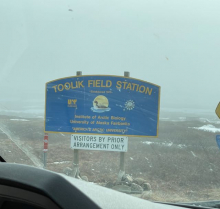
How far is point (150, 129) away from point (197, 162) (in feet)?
3.31

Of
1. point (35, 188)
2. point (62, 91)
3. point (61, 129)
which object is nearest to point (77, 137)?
point (61, 129)

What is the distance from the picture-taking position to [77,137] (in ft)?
17.3

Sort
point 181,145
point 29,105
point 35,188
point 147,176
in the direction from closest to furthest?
point 35,188
point 147,176
point 181,145
point 29,105

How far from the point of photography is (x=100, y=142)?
5250 millimetres

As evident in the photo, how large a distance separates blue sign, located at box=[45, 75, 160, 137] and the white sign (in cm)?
8

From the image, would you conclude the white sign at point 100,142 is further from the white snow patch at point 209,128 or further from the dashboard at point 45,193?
the dashboard at point 45,193

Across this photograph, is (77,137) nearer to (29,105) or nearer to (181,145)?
(29,105)

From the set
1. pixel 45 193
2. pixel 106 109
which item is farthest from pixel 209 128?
pixel 45 193

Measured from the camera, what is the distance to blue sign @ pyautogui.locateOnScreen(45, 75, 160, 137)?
529 centimetres

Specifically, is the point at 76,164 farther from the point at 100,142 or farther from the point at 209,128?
the point at 209,128

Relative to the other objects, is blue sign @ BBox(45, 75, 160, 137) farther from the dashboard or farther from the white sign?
the dashboard

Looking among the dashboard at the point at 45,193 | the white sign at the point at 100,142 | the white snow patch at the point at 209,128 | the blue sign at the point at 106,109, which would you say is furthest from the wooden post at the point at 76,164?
the dashboard at the point at 45,193

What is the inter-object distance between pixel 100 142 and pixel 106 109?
0.46 meters

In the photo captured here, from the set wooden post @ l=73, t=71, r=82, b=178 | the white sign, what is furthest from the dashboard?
the white sign
